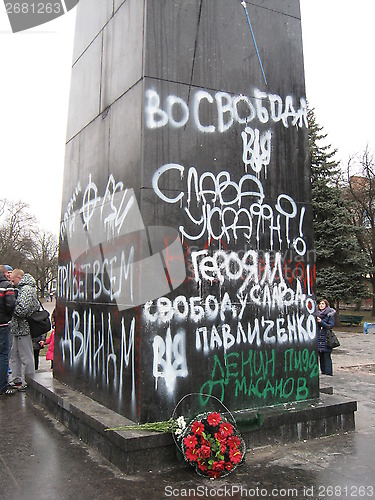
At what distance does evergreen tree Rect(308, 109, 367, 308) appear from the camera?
76.2ft

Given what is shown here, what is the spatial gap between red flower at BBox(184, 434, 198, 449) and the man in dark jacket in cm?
363

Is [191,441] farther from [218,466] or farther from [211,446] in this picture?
[218,466]

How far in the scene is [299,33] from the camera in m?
5.94

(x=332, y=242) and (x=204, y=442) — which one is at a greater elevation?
(x=332, y=242)

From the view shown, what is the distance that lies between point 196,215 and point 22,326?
149 inches

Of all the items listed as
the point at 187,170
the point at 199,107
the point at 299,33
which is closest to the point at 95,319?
the point at 187,170

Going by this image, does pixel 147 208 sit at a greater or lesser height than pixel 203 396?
greater

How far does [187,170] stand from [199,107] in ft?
2.48

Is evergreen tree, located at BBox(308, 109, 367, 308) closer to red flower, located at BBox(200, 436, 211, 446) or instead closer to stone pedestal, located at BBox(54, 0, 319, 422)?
stone pedestal, located at BBox(54, 0, 319, 422)

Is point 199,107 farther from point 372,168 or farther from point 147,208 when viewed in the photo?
point 372,168

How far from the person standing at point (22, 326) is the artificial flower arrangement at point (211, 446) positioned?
3.66m

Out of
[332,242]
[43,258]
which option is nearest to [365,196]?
[332,242]

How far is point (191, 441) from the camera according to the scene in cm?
393

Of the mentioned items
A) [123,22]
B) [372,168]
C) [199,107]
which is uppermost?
[372,168]
